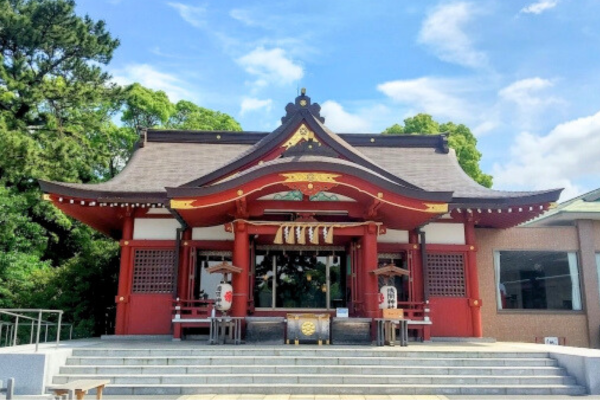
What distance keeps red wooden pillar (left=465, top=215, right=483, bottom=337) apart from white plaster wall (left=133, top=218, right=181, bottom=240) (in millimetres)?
7479

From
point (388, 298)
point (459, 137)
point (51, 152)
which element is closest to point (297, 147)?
point (388, 298)

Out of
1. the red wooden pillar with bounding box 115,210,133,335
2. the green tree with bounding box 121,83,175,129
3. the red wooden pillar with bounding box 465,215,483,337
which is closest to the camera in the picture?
the red wooden pillar with bounding box 115,210,133,335

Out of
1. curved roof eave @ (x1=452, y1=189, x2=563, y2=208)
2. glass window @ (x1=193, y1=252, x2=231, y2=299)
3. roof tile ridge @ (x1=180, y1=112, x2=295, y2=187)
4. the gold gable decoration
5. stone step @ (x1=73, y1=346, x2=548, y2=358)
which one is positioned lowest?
stone step @ (x1=73, y1=346, x2=548, y2=358)

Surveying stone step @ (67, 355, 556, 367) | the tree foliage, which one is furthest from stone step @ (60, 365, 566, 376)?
the tree foliage

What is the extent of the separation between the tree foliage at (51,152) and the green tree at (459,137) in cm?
1579

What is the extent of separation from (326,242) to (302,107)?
140 inches

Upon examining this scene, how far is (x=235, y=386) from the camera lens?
25.2 ft

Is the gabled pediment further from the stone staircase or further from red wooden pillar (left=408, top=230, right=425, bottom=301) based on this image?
the stone staircase

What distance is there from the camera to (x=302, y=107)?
41.3 ft

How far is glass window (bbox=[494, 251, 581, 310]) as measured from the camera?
A: 44.7ft

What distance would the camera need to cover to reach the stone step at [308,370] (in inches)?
320

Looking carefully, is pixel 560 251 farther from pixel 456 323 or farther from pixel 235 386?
pixel 235 386

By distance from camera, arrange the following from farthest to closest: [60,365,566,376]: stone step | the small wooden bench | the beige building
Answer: the beige building
[60,365,566,376]: stone step
the small wooden bench

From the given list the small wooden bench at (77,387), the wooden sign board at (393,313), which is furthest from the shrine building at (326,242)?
the small wooden bench at (77,387)
